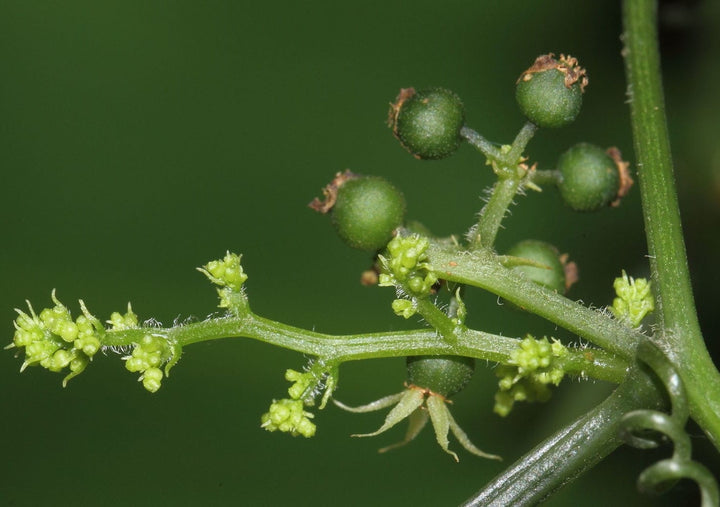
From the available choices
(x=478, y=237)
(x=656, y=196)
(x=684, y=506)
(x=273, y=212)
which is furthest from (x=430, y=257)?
(x=684, y=506)

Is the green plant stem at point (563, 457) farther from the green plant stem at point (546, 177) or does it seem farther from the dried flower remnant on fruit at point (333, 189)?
the dried flower remnant on fruit at point (333, 189)

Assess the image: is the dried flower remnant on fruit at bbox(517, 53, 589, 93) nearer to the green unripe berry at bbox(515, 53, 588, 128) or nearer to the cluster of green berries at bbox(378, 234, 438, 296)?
the green unripe berry at bbox(515, 53, 588, 128)

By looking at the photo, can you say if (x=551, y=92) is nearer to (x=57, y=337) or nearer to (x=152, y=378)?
(x=152, y=378)

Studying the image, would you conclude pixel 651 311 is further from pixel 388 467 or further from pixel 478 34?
pixel 478 34

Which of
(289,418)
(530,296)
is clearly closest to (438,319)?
(530,296)

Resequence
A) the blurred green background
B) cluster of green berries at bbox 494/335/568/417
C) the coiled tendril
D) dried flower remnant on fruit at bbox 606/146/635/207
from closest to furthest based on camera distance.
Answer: the coiled tendril
cluster of green berries at bbox 494/335/568/417
dried flower remnant on fruit at bbox 606/146/635/207
the blurred green background

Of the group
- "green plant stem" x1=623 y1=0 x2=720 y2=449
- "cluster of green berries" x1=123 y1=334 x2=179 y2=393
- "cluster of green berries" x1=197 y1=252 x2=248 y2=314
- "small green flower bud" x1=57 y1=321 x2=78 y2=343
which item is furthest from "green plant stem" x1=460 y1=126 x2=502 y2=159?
"small green flower bud" x1=57 y1=321 x2=78 y2=343
